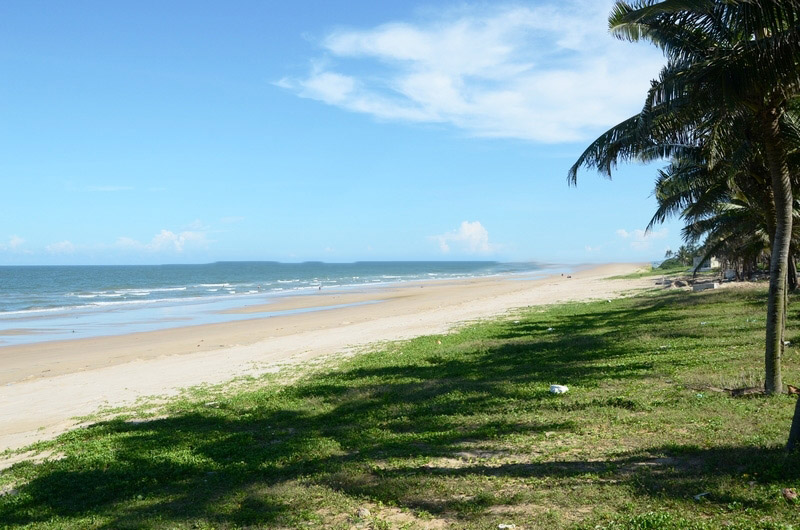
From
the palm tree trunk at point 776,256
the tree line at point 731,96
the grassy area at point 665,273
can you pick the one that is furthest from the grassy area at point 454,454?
the grassy area at point 665,273

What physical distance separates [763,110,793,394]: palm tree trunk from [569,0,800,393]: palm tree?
11 mm

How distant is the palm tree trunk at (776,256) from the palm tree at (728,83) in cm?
1

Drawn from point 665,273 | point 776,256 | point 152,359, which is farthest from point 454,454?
point 665,273

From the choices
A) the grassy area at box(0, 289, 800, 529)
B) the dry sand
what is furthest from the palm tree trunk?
the dry sand

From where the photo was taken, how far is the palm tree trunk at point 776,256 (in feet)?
24.8

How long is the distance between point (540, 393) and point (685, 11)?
5.28 metres

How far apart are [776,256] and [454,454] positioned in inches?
Answer: 187

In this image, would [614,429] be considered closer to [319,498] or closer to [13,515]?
[319,498]

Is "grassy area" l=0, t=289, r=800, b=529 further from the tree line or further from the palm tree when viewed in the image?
the palm tree

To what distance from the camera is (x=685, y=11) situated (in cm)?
758

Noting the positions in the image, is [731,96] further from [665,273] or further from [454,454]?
[665,273]

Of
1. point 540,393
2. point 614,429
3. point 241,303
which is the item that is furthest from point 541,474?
point 241,303

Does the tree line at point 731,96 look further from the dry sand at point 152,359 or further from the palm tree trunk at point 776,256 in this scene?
the dry sand at point 152,359

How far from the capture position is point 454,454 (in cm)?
644
